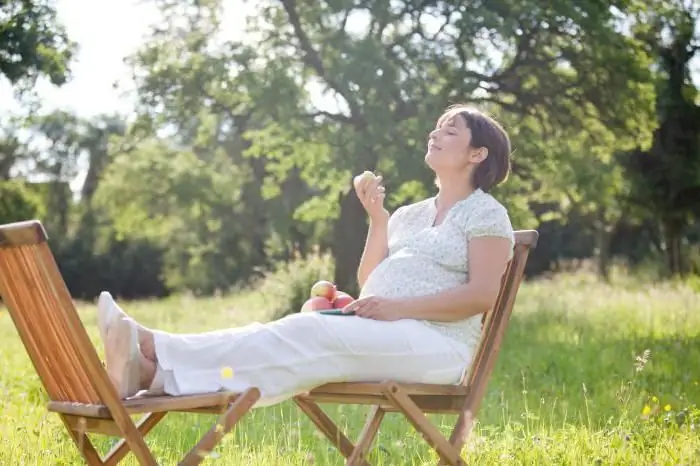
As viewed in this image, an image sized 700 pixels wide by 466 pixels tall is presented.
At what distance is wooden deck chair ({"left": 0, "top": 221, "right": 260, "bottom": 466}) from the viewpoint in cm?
315

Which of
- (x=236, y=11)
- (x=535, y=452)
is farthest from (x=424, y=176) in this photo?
(x=535, y=452)

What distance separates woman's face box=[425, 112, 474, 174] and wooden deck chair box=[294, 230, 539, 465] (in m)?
0.40

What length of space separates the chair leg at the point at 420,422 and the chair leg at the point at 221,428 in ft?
1.54

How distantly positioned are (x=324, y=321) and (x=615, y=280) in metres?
21.0

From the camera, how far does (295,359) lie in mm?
3619

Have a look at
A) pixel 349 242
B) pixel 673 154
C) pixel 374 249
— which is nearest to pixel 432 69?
pixel 349 242

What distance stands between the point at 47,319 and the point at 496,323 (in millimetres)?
1692

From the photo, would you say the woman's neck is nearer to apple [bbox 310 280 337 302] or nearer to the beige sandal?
apple [bbox 310 280 337 302]

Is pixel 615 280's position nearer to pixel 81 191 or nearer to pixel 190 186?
pixel 190 186

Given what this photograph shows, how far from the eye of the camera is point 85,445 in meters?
3.61

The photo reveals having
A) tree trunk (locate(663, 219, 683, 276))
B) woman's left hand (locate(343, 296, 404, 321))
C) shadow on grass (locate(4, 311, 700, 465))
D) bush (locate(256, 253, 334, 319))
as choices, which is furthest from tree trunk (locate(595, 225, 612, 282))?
woman's left hand (locate(343, 296, 404, 321))

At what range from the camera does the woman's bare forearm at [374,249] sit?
4.42m

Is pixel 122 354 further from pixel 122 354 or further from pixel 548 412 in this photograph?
pixel 548 412

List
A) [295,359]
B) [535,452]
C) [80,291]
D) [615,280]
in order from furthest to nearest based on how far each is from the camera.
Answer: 1. [80,291]
2. [615,280]
3. [535,452]
4. [295,359]
